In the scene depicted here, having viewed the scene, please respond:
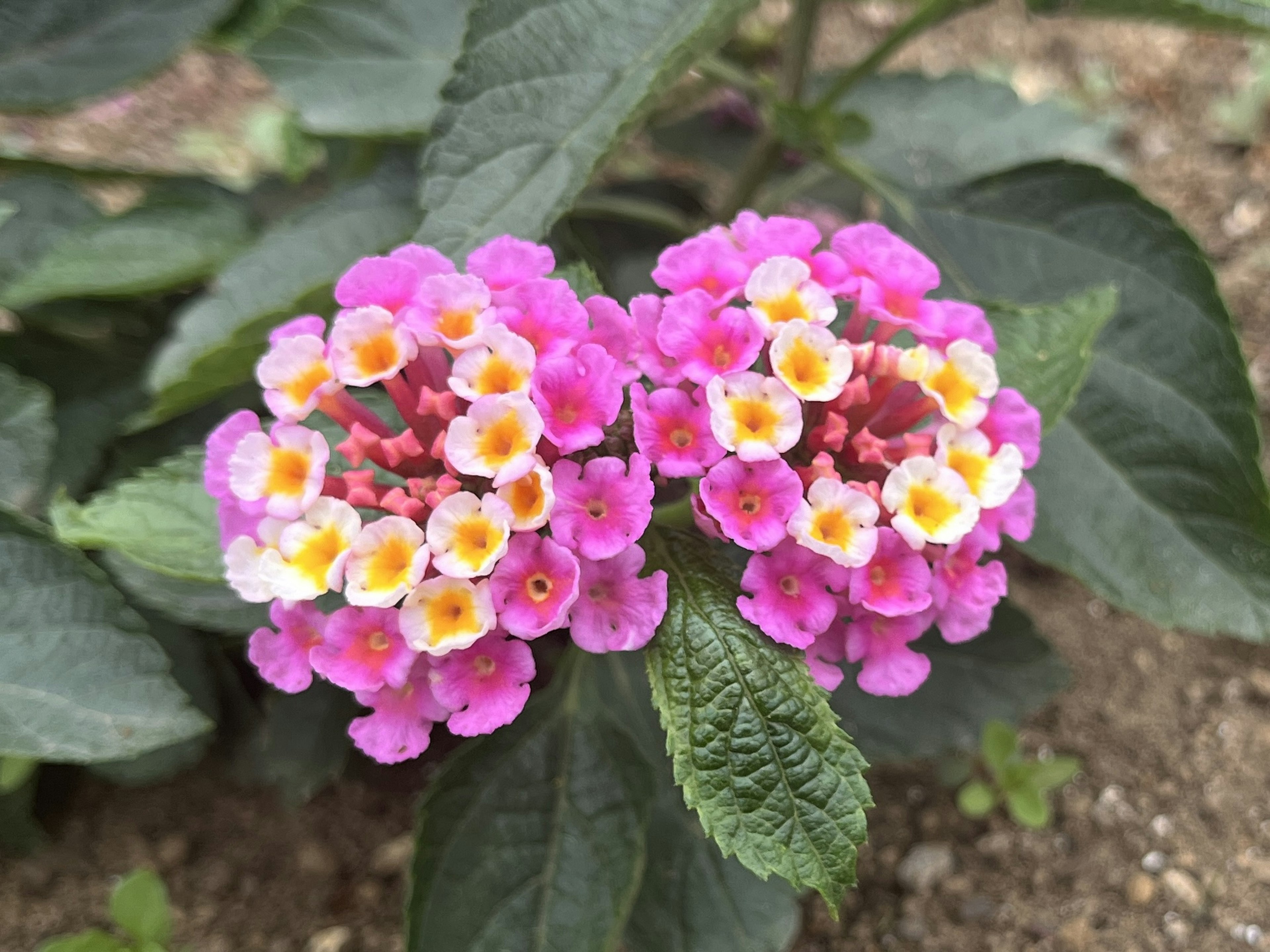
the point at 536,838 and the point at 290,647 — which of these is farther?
the point at 536,838

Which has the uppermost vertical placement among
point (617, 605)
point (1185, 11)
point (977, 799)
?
point (1185, 11)

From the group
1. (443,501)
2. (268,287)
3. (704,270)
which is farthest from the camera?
(268,287)

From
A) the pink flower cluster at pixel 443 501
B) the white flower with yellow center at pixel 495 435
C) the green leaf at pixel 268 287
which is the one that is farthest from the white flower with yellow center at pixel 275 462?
the green leaf at pixel 268 287

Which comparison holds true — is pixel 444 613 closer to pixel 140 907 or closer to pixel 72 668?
pixel 72 668

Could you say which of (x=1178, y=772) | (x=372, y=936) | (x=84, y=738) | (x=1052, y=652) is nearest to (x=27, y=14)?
(x=84, y=738)

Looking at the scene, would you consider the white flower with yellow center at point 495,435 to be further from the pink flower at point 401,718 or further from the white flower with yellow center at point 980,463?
the white flower with yellow center at point 980,463

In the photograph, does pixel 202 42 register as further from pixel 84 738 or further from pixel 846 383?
pixel 846 383

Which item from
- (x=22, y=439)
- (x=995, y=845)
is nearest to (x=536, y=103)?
(x=22, y=439)

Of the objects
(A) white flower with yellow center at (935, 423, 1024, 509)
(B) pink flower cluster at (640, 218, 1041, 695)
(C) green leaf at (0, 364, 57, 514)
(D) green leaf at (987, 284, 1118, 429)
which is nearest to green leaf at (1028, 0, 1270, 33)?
(D) green leaf at (987, 284, 1118, 429)
